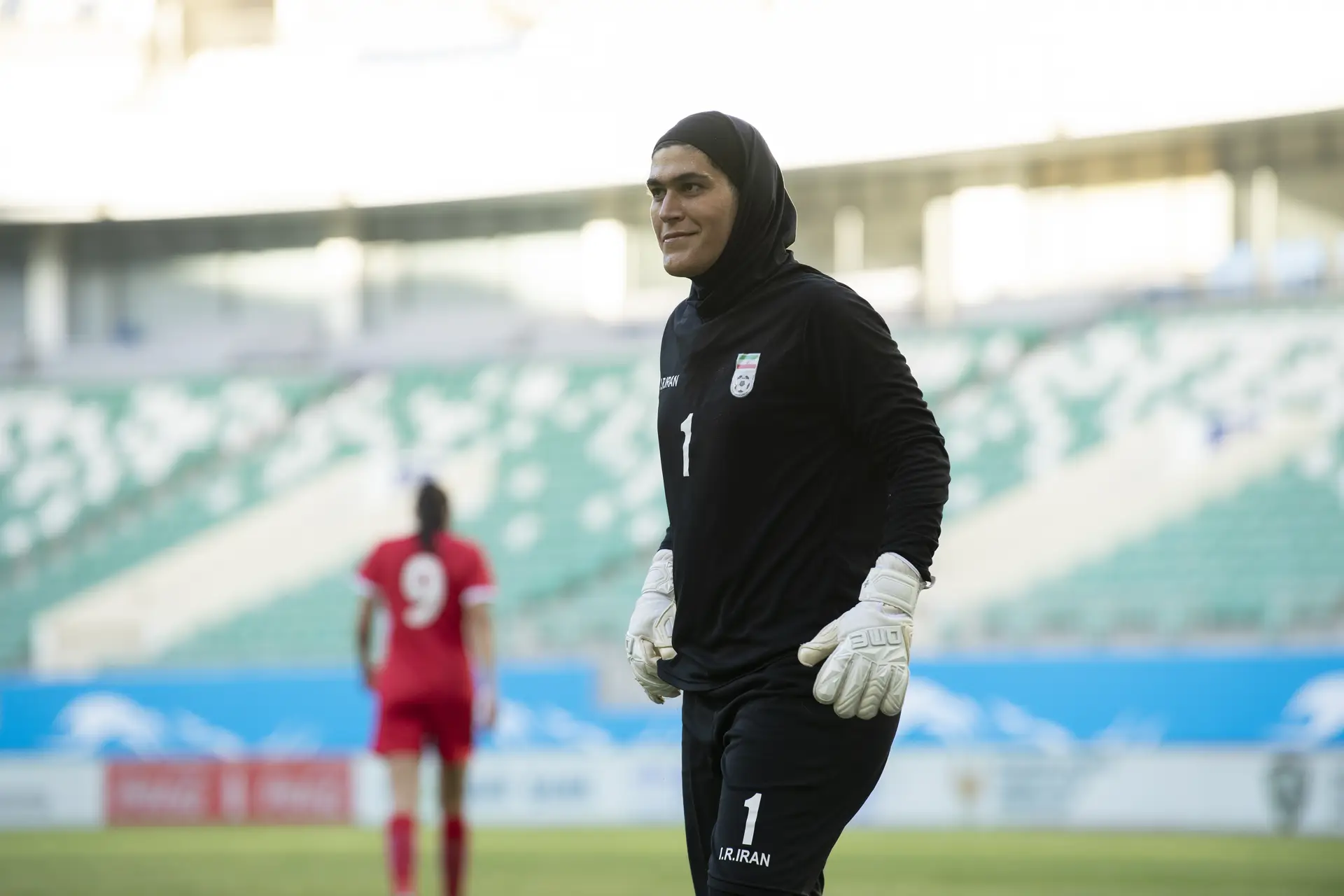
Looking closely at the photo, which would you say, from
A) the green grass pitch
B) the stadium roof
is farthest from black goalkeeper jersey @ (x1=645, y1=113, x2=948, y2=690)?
the stadium roof

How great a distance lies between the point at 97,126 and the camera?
1094 inches

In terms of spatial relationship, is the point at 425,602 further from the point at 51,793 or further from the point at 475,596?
the point at 51,793

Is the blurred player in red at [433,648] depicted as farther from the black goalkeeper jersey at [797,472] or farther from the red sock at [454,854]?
the black goalkeeper jersey at [797,472]

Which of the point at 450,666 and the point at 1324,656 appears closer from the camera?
the point at 450,666

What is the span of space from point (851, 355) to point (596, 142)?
22.7m

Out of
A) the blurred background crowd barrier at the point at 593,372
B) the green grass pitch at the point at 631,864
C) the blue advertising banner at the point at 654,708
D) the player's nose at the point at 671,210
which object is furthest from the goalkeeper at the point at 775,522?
the blue advertising banner at the point at 654,708

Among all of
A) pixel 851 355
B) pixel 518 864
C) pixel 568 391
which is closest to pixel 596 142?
pixel 568 391

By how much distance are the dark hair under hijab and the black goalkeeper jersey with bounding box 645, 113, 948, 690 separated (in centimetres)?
448

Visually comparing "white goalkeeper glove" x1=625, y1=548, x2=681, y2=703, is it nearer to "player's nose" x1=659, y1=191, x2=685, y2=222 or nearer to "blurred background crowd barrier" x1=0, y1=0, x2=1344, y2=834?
"player's nose" x1=659, y1=191, x2=685, y2=222

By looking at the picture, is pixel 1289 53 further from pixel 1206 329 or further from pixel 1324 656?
pixel 1324 656

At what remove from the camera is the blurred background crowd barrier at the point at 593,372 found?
651 inches

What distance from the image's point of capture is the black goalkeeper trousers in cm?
323

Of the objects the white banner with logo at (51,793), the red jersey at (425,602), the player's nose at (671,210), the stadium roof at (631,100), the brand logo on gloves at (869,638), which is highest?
the stadium roof at (631,100)

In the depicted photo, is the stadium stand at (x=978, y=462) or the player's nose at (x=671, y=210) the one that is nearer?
the player's nose at (x=671, y=210)
